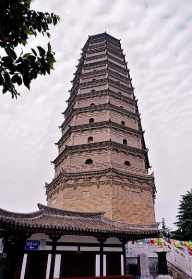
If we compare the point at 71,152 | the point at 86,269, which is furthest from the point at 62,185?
the point at 86,269

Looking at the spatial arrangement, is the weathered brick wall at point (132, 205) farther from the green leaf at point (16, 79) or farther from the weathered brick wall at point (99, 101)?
the green leaf at point (16, 79)

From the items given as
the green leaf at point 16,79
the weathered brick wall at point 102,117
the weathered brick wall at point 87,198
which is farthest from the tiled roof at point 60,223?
the weathered brick wall at point 102,117

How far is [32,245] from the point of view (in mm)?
9758

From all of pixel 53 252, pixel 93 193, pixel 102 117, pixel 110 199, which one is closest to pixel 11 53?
pixel 53 252

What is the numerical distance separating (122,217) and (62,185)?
500 cm

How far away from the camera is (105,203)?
1709 centimetres

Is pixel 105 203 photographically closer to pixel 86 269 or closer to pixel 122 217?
pixel 122 217

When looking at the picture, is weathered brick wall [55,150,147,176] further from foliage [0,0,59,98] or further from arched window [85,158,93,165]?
foliage [0,0,59,98]

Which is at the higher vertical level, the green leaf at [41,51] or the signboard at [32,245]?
the green leaf at [41,51]

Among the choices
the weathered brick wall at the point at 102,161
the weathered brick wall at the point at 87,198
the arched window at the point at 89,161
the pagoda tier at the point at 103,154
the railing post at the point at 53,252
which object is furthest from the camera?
the arched window at the point at 89,161

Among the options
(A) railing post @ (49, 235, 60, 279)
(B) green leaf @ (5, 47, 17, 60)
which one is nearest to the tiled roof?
(A) railing post @ (49, 235, 60, 279)

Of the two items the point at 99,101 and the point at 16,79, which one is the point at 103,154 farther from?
the point at 16,79

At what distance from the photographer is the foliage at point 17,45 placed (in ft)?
7.80

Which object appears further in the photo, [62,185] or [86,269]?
[62,185]
